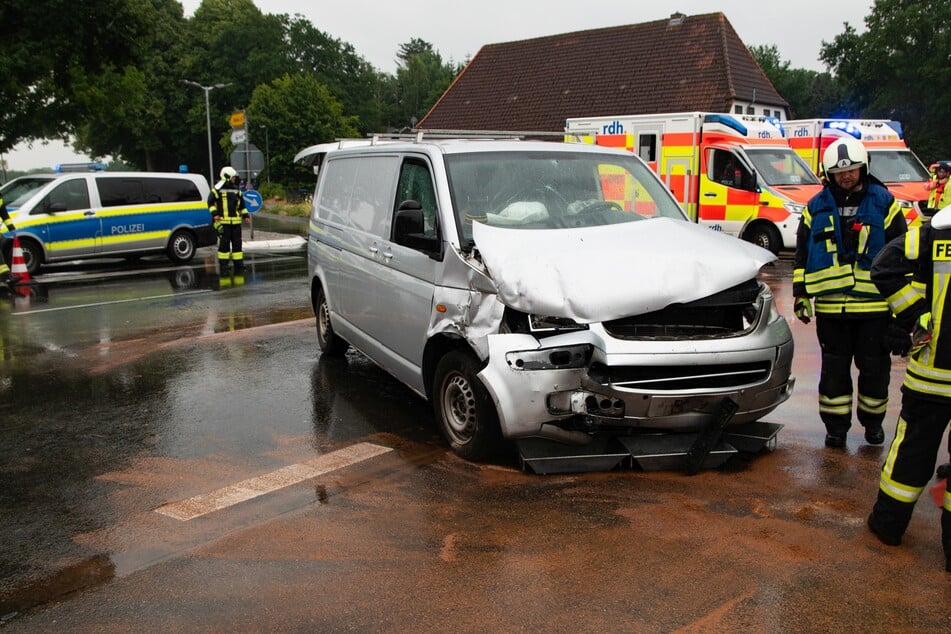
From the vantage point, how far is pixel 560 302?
4.68 meters

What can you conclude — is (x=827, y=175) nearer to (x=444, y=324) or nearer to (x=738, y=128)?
(x=444, y=324)

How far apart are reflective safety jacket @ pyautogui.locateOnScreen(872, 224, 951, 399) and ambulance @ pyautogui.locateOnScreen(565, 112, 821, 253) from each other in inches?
507

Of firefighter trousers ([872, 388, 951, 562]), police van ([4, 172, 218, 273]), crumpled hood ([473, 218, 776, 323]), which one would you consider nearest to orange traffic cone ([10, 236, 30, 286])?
police van ([4, 172, 218, 273])

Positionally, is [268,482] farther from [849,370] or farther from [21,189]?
[21,189]

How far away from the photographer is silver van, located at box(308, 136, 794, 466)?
4.70 metres

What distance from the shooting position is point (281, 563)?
13.2 feet

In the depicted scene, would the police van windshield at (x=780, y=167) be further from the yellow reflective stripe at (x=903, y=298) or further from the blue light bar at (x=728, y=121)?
the yellow reflective stripe at (x=903, y=298)

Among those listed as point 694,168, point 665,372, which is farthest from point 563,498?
point 694,168

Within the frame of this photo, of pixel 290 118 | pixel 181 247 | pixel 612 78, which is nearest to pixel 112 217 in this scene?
pixel 181 247

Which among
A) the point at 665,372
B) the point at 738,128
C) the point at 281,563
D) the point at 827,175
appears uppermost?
the point at 738,128

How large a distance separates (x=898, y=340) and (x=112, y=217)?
1510 centimetres

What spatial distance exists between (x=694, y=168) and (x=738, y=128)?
1160 mm

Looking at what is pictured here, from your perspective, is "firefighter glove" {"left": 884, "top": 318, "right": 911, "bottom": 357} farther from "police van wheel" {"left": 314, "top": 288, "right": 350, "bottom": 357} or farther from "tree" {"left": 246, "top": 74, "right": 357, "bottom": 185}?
"tree" {"left": 246, "top": 74, "right": 357, "bottom": 185}

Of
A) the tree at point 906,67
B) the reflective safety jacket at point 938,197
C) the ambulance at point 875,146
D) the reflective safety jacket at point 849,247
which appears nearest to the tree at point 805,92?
the tree at point 906,67
